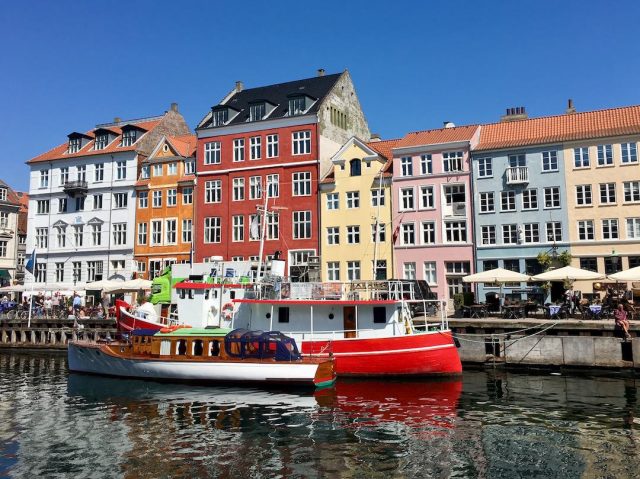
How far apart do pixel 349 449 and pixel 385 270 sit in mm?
30572

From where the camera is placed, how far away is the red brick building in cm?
4897

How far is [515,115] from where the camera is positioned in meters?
49.2

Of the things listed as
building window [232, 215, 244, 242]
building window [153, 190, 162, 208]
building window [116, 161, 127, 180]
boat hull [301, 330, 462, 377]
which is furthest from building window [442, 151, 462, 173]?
building window [116, 161, 127, 180]

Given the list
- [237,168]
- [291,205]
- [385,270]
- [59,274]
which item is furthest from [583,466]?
[59,274]

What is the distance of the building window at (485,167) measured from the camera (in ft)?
143

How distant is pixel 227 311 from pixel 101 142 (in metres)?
35.6

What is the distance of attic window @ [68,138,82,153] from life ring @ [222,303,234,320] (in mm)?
37117

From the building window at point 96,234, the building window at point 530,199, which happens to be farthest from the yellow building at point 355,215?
the building window at point 96,234

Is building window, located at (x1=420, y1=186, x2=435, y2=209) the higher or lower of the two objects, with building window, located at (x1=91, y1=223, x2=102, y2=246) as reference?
higher

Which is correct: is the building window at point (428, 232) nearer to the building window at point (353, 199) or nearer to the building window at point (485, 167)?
the building window at point (485, 167)

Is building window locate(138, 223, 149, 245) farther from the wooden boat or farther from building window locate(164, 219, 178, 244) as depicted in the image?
the wooden boat

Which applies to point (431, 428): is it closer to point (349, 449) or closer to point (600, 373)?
point (349, 449)

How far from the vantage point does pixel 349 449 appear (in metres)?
15.8

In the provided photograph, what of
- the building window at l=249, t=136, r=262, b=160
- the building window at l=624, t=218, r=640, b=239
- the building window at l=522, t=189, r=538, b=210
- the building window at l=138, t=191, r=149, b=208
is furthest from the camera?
the building window at l=138, t=191, r=149, b=208
